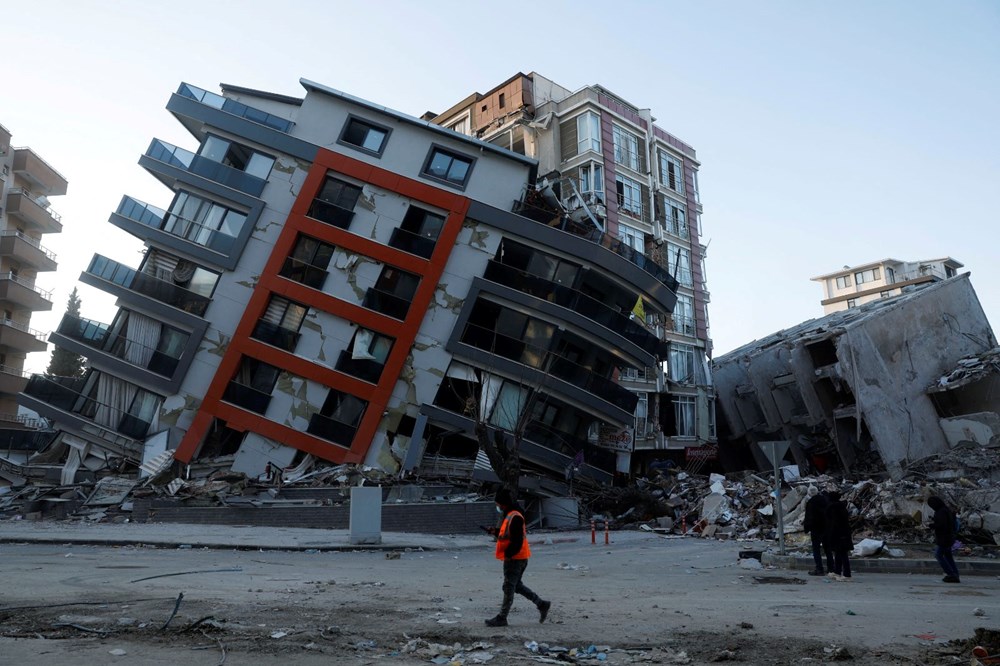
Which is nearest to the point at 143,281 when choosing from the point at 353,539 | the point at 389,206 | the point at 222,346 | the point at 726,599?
the point at 222,346

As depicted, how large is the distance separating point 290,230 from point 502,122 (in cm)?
1543

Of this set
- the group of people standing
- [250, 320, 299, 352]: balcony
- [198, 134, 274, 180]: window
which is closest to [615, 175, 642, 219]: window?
[198, 134, 274, 180]: window

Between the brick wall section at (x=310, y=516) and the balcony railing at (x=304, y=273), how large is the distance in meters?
9.46

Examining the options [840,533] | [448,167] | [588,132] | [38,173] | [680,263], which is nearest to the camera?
[840,533]

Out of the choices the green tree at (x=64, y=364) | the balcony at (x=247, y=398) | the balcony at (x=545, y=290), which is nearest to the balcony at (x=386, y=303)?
the balcony at (x=545, y=290)

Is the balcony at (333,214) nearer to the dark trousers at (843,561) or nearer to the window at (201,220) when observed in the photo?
the window at (201,220)

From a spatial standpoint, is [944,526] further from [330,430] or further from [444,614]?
[330,430]

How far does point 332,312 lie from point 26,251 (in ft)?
94.2

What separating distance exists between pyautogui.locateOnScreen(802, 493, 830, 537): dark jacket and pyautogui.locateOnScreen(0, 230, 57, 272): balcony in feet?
155

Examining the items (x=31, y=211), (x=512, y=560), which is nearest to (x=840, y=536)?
(x=512, y=560)

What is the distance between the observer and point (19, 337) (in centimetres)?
4241

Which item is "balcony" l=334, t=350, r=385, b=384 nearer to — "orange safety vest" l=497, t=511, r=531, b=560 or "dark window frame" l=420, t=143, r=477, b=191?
"dark window frame" l=420, t=143, r=477, b=191

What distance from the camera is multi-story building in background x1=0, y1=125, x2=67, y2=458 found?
4191cm

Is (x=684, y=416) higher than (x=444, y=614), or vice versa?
(x=684, y=416)
